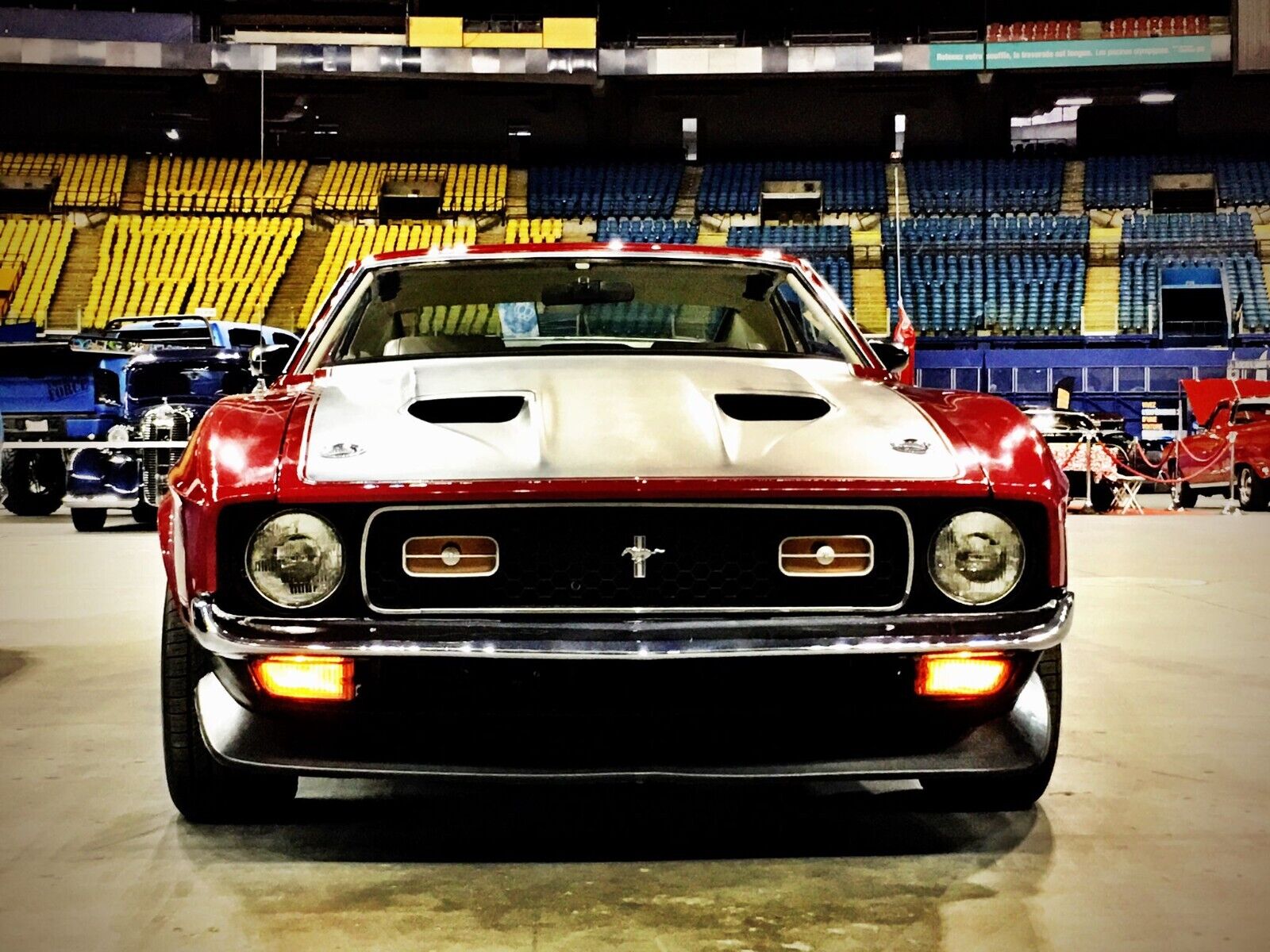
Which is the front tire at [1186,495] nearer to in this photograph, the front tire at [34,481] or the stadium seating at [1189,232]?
the stadium seating at [1189,232]

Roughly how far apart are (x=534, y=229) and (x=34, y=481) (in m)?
14.3

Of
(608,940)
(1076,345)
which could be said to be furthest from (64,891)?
(1076,345)

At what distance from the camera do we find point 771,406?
9.32 feet

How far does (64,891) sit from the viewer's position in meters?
2.45

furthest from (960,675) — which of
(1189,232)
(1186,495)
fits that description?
(1189,232)

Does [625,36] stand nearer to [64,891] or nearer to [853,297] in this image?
[853,297]

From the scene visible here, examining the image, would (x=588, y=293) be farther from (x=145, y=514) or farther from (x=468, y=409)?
(x=145, y=514)

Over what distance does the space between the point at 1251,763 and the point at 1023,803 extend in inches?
32.3

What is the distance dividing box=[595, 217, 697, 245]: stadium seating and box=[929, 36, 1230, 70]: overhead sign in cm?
547

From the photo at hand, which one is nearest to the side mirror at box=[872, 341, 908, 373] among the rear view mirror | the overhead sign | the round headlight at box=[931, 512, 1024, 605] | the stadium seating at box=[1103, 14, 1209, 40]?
the rear view mirror

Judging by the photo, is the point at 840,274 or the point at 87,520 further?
the point at 840,274

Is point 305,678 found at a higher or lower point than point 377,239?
lower

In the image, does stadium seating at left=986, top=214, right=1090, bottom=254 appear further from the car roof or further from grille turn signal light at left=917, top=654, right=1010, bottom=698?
grille turn signal light at left=917, top=654, right=1010, bottom=698

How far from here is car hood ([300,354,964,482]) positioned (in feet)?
8.07
